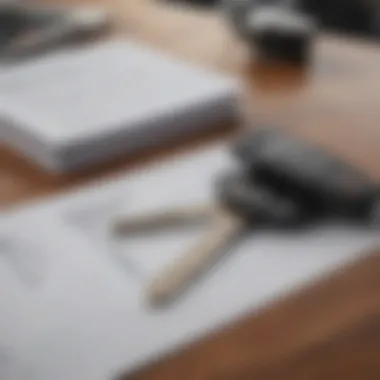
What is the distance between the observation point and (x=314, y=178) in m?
0.76

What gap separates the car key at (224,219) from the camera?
2.28 ft

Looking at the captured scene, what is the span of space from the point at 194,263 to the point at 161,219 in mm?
75

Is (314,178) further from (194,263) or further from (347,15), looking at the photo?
(347,15)

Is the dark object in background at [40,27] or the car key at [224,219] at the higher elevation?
the dark object in background at [40,27]

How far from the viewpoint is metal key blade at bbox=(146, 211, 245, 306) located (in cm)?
68

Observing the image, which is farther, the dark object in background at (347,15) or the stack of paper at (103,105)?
the dark object in background at (347,15)

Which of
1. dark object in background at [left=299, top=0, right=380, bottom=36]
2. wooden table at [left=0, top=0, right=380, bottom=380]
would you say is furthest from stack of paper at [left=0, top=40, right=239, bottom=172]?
dark object in background at [left=299, top=0, right=380, bottom=36]

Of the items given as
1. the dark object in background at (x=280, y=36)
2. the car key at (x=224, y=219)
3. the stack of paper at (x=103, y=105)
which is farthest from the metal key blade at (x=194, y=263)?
the dark object in background at (x=280, y=36)

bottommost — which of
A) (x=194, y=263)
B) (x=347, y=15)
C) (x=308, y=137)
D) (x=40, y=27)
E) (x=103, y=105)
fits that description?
(x=194, y=263)

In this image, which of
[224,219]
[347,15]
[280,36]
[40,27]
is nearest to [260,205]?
[224,219]

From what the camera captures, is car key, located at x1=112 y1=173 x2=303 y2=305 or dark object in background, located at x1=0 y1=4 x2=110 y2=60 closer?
car key, located at x1=112 y1=173 x2=303 y2=305

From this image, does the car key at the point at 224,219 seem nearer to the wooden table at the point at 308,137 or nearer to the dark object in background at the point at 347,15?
the wooden table at the point at 308,137

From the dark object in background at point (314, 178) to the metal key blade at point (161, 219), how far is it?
0.20 ft

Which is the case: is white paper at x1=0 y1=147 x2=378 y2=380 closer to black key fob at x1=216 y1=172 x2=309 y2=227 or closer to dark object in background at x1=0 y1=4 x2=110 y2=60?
black key fob at x1=216 y1=172 x2=309 y2=227
